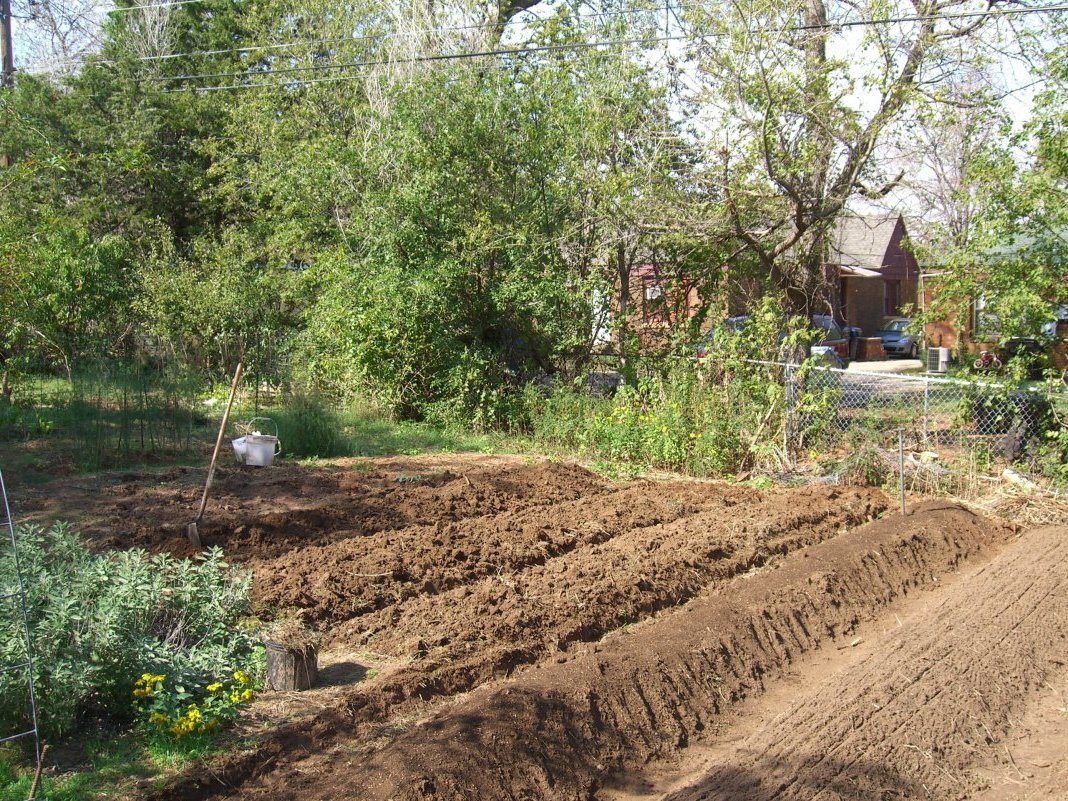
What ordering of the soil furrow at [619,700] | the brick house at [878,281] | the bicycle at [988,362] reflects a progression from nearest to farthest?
the soil furrow at [619,700], the bicycle at [988,362], the brick house at [878,281]

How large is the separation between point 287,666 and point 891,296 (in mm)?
40530

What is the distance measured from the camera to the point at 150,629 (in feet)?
18.2

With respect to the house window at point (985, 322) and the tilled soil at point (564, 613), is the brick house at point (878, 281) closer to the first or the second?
the house window at point (985, 322)

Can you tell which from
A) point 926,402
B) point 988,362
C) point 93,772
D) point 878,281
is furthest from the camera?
point 878,281

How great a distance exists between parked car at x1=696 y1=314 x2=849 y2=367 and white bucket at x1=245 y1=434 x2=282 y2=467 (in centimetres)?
620

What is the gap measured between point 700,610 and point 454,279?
9554mm

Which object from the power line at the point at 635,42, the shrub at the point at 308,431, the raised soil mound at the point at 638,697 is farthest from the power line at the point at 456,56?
the raised soil mound at the point at 638,697

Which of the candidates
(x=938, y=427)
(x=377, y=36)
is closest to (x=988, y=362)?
(x=938, y=427)

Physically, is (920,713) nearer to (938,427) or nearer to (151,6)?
(938,427)

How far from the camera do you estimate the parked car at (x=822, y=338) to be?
43.7ft

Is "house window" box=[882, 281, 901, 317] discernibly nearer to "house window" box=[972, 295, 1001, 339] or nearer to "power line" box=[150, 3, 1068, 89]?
"power line" box=[150, 3, 1068, 89]

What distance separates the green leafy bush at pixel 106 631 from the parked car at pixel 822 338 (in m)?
8.82

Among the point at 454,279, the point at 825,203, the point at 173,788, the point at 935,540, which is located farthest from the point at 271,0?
the point at 173,788

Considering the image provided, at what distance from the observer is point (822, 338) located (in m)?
13.1
